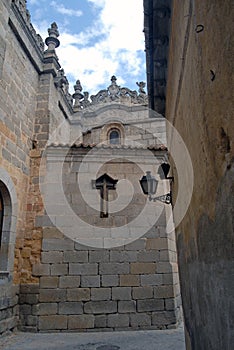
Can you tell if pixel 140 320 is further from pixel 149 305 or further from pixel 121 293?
pixel 121 293

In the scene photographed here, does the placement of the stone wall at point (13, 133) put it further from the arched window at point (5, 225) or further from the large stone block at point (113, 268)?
the large stone block at point (113, 268)

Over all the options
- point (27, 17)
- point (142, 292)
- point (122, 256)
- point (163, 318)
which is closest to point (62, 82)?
point (27, 17)

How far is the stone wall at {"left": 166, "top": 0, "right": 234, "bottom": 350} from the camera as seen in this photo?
1.33m

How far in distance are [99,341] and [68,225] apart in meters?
2.56

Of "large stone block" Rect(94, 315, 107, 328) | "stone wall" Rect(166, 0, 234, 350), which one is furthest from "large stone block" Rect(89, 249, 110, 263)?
"stone wall" Rect(166, 0, 234, 350)

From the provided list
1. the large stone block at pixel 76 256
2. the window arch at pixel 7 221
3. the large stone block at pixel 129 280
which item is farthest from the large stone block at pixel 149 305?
the window arch at pixel 7 221

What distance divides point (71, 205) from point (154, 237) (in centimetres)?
216

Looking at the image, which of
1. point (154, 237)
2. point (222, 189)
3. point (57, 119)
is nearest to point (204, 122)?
point (222, 189)

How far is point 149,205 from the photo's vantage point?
733cm

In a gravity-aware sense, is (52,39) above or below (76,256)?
above

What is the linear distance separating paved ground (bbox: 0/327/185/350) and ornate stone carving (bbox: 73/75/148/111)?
909 centimetres

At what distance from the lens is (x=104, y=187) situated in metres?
6.91

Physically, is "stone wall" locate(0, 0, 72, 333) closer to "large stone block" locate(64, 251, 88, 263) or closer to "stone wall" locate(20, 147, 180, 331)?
"stone wall" locate(20, 147, 180, 331)

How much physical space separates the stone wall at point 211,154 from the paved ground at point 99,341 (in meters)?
3.33
